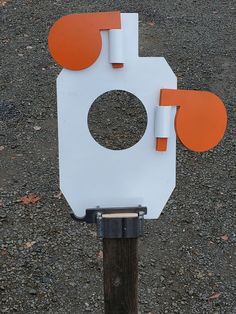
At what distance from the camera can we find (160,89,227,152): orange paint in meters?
1.52

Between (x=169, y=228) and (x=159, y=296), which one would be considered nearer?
(x=159, y=296)

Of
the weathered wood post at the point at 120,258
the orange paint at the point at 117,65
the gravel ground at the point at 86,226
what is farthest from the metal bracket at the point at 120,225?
the gravel ground at the point at 86,226

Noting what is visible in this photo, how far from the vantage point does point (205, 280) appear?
280 cm

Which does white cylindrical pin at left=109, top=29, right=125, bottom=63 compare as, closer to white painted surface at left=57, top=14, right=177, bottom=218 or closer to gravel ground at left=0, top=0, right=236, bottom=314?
white painted surface at left=57, top=14, right=177, bottom=218

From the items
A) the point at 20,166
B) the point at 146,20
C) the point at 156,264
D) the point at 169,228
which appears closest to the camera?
the point at 156,264

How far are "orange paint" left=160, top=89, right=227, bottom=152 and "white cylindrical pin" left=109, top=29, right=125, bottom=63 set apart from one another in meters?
0.16

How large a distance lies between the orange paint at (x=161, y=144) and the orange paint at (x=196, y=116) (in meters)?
0.04

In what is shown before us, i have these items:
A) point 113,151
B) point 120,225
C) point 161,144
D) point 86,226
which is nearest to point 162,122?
point 161,144

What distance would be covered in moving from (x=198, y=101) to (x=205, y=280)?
60.0 inches

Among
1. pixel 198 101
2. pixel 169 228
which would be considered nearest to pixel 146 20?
pixel 169 228

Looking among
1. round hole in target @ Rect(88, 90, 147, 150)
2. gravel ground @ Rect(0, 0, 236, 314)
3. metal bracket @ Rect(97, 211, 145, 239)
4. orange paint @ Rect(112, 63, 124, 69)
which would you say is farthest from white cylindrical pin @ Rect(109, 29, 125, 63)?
round hole in target @ Rect(88, 90, 147, 150)

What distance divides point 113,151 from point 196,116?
0.26 metres

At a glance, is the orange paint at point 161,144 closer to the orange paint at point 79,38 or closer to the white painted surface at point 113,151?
the white painted surface at point 113,151

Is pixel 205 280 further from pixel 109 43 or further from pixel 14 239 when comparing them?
pixel 109 43
